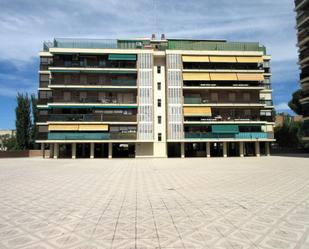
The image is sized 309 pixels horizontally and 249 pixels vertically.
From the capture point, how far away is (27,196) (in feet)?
34.2

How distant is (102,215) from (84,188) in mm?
5244

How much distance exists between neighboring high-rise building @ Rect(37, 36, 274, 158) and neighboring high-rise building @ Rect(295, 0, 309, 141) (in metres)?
6.11

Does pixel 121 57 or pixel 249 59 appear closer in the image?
pixel 121 57

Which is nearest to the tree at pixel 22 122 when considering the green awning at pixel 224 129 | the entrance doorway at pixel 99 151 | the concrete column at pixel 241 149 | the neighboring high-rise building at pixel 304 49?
the entrance doorway at pixel 99 151

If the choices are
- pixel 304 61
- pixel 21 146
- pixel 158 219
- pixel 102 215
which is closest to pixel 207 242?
pixel 158 219

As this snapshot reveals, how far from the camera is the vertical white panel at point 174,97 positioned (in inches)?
1652

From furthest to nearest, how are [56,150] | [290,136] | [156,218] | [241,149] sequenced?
[290,136], [241,149], [56,150], [156,218]

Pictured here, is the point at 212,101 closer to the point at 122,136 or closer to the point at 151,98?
the point at 151,98

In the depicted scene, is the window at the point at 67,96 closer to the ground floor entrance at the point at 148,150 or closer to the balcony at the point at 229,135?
the ground floor entrance at the point at 148,150

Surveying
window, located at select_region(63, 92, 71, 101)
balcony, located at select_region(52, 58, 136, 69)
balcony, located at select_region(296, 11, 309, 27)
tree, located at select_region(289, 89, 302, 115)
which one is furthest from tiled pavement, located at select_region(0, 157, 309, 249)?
tree, located at select_region(289, 89, 302, 115)

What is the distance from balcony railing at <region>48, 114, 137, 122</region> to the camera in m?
40.6

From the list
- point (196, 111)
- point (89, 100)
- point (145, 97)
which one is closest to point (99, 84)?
point (89, 100)

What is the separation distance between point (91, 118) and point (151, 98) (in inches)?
387

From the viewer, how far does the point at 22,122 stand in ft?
175
